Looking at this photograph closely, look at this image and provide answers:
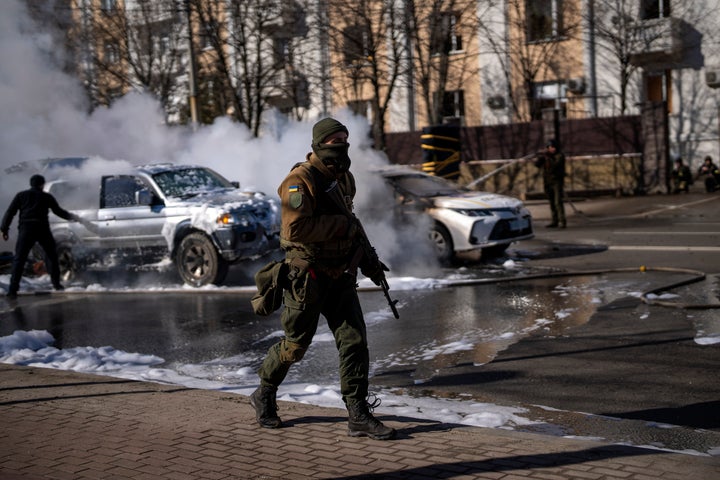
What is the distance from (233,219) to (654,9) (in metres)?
23.4

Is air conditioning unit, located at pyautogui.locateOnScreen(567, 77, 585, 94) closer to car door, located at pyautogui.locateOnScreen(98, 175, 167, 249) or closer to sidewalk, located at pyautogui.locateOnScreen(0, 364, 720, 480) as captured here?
car door, located at pyautogui.locateOnScreen(98, 175, 167, 249)

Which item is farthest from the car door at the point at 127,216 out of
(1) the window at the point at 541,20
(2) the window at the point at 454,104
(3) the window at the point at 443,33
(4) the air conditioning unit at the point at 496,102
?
(2) the window at the point at 454,104

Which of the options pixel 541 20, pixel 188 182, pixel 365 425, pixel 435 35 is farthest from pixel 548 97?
pixel 365 425

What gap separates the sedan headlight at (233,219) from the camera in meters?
12.9

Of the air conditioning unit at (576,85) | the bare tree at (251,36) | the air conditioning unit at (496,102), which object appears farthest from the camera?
the air conditioning unit at (496,102)

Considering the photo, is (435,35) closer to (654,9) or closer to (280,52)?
(280,52)

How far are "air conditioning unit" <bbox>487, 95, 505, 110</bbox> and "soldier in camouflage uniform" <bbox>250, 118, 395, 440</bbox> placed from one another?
2922 cm

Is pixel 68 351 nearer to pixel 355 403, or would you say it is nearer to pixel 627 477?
pixel 355 403

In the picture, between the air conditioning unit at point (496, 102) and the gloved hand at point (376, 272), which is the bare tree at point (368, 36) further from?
the gloved hand at point (376, 272)

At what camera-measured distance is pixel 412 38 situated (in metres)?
27.5

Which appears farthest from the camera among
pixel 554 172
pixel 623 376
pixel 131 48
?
pixel 131 48

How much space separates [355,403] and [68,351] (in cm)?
442

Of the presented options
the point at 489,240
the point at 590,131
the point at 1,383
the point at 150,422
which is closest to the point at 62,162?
the point at 489,240

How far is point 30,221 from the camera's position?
1346 centimetres
